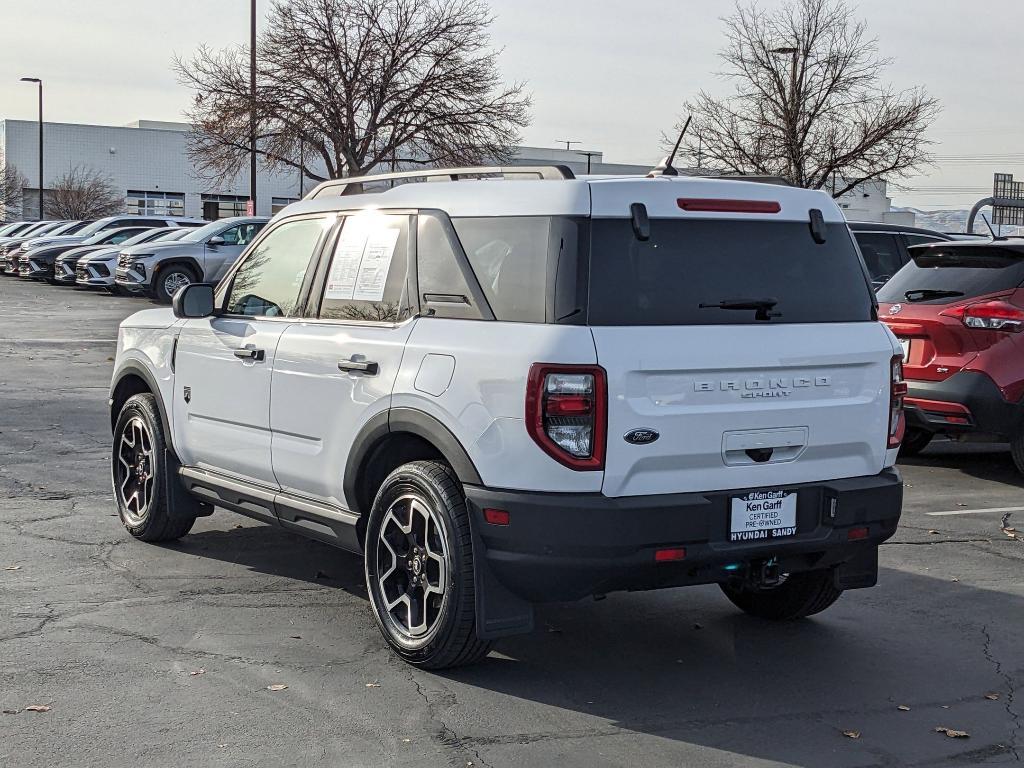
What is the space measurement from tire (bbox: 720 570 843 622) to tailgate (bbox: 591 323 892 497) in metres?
0.72

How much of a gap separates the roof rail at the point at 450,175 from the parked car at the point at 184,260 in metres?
20.2

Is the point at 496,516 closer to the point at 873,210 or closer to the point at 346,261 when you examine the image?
the point at 346,261

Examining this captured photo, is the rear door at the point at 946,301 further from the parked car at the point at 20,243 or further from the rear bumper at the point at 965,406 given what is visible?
the parked car at the point at 20,243

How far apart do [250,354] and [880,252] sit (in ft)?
29.9

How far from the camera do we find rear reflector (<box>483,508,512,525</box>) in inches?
186

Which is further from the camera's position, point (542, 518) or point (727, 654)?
point (727, 654)

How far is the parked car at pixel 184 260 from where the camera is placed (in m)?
26.1

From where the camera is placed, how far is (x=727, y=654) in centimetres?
555

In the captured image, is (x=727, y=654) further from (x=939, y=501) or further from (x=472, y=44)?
(x=472, y=44)

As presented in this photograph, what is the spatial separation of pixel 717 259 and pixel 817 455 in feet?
2.74

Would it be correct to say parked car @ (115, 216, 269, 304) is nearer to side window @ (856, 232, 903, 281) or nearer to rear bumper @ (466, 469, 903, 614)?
side window @ (856, 232, 903, 281)

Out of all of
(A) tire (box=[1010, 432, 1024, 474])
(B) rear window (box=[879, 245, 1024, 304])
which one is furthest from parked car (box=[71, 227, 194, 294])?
(A) tire (box=[1010, 432, 1024, 474])

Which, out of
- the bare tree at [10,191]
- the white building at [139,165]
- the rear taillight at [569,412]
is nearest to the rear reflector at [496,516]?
the rear taillight at [569,412]

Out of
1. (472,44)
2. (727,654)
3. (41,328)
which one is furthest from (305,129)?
(727,654)
